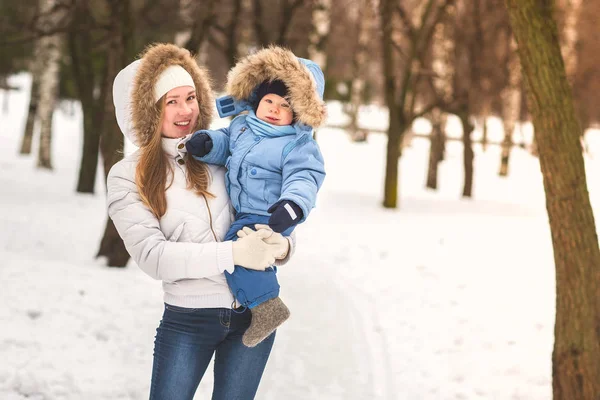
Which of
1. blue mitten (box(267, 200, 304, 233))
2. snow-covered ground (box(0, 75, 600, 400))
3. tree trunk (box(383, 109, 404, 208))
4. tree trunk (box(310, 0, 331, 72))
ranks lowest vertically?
snow-covered ground (box(0, 75, 600, 400))

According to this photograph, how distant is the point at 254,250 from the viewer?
8.02 ft

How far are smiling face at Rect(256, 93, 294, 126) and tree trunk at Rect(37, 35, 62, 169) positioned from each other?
1448 cm

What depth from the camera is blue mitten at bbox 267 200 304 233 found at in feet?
7.63

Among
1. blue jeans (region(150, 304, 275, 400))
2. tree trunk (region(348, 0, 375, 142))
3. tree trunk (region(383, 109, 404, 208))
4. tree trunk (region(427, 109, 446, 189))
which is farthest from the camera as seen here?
tree trunk (region(348, 0, 375, 142))

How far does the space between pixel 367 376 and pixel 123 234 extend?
3.65 metres

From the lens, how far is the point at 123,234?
2496 millimetres

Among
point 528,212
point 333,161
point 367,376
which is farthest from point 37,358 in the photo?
point 333,161

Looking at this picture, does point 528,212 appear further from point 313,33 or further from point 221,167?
point 221,167

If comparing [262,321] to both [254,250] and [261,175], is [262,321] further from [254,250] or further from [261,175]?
[261,175]

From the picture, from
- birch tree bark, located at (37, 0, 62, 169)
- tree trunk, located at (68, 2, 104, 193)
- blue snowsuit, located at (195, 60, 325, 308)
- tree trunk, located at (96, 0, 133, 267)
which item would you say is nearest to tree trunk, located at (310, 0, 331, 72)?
birch tree bark, located at (37, 0, 62, 169)

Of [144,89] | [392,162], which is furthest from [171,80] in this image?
[392,162]

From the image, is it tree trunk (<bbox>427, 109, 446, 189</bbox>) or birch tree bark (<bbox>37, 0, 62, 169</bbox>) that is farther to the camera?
tree trunk (<bbox>427, 109, 446, 189</bbox>)

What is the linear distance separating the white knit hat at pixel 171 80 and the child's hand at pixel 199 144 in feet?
0.71

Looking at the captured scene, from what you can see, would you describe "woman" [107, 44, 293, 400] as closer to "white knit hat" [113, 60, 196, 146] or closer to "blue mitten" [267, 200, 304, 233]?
"white knit hat" [113, 60, 196, 146]
